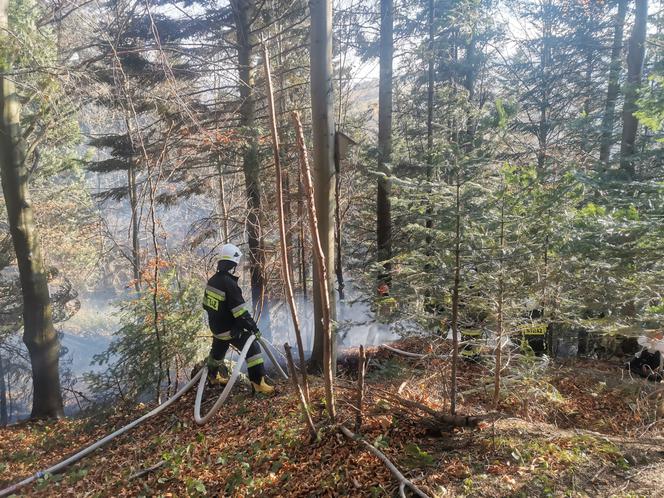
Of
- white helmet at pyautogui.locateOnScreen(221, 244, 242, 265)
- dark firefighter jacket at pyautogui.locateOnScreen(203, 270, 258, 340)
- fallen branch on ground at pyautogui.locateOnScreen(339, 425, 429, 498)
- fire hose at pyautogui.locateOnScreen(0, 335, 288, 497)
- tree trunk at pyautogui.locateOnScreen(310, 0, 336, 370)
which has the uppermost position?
tree trunk at pyautogui.locateOnScreen(310, 0, 336, 370)

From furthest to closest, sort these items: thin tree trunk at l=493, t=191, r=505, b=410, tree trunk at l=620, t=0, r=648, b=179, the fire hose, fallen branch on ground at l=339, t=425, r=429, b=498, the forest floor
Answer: tree trunk at l=620, t=0, r=648, b=179, the fire hose, thin tree trunk at l=493, t=191, r=505, b=410, the forest floor, fallen branch on ground at l=339, t=425, r=429, b=498

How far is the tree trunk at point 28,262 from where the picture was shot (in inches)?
289

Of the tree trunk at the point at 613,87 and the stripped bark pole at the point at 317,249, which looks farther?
the tree trunk at the point at 613,87

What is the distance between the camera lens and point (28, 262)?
298 inches

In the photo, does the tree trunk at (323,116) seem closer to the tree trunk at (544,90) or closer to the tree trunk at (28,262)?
the tree trunk at (28,262)

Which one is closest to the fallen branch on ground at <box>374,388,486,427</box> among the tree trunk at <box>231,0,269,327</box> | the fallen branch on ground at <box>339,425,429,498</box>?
the fallen branch on ground at <box>339,425,429,498</box>

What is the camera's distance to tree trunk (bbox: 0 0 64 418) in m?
7.34

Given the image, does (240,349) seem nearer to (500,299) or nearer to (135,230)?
(500,299)

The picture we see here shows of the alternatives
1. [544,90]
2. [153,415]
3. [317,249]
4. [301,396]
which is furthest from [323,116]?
[544,90]

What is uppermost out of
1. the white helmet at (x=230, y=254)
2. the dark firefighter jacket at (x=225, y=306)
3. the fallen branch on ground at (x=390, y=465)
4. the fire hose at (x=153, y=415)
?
the white helmet at (x=230, y=254)

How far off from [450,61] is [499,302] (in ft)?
30.2

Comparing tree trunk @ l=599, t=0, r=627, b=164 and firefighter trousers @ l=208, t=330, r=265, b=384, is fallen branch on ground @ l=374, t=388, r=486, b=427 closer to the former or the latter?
firefighter trousers @ l=208, t=330, r=265, b=384

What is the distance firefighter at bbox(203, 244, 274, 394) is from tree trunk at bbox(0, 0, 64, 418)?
4632 mm

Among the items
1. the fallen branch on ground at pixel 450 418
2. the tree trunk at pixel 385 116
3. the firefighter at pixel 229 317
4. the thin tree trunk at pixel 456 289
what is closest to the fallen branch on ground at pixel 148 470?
the firefighter at pixel 229 317
